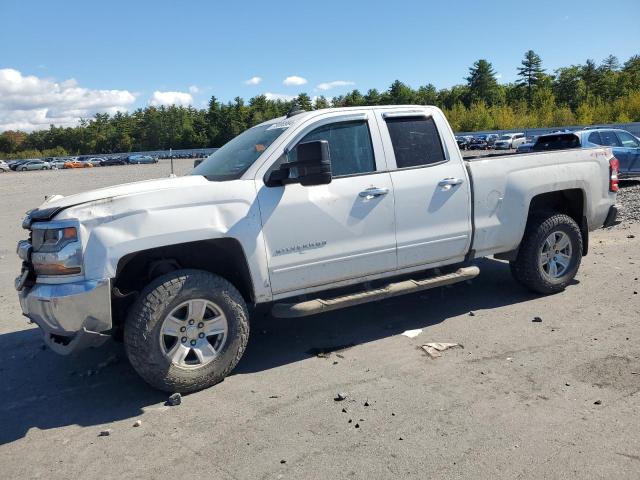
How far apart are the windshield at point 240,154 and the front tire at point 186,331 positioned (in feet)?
3.18

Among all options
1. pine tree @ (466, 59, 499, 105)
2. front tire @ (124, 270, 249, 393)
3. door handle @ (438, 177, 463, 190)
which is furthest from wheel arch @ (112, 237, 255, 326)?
pine tree @ (466, 59, 499, 105)

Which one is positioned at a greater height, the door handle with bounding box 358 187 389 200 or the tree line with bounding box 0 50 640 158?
the tree line with bounding box 0 50 640 158

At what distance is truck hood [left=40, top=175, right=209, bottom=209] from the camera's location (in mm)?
3891

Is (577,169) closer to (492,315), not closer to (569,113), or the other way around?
(492,315)

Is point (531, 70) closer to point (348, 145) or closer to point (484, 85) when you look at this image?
point (484, 85)

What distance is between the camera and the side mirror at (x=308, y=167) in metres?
4.20

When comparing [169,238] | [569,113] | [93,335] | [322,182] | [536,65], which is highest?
[536,65]

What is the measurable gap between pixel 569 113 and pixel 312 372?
7791 cm

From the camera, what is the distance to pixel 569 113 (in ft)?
238

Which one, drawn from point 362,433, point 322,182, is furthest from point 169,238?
point 362,433

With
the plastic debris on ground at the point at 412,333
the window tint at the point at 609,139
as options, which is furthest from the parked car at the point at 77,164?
the plastic debris on ground at the point at 412,333

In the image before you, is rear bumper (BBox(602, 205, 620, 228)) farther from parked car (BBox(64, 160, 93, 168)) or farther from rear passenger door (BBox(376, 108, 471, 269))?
parked car (BBox(64, 160, 93, 168))

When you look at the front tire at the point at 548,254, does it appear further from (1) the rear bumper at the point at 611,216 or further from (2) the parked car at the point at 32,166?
(2) the parked car at the point at 32,166

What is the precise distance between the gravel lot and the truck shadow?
2cm
